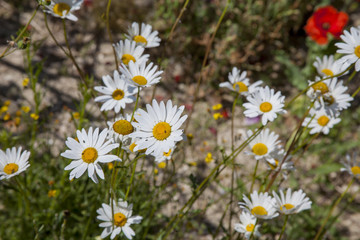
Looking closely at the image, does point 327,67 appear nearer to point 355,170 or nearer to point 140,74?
point 355,170

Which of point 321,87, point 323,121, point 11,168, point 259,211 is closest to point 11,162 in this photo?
point 11,168

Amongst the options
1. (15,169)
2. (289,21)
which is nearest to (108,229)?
(15,169)

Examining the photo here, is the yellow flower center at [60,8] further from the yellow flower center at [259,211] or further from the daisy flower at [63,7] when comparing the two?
the yellow flower center at [259,211]

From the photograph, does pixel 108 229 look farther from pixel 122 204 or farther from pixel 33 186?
pixel 33 186

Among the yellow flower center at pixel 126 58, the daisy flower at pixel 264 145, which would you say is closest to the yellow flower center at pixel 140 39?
the yellow flower center at pixel 126 58

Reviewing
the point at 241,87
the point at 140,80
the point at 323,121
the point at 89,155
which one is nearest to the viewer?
the point at 89,155

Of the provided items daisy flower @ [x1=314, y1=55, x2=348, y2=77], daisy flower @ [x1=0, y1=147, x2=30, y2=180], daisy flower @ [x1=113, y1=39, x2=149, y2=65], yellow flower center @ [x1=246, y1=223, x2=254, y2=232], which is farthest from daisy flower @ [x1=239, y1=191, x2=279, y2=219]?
daisy flower @ [x1=0, y1=147, x2=30, y2=180]
